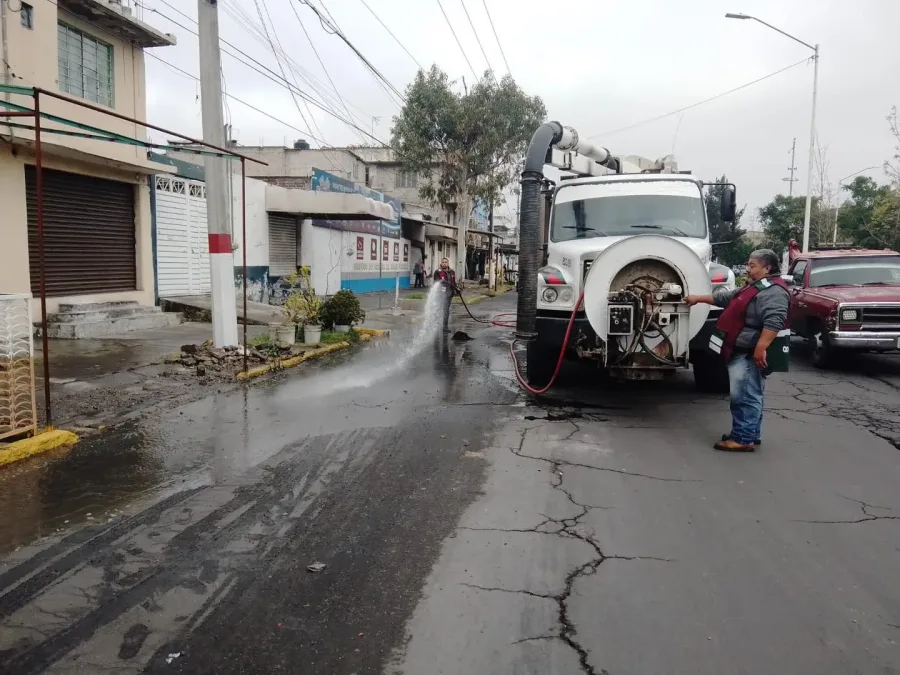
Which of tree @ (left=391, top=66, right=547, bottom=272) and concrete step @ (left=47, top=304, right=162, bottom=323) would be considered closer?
concrete step @ (left=47, top=304, right=162, bottom=323)

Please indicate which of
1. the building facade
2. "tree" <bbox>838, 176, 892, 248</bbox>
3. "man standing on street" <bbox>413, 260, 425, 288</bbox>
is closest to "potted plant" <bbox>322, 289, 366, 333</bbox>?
the building facade

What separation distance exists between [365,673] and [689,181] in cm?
782

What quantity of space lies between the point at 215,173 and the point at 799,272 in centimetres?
1033

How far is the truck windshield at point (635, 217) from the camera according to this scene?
8.40 metres

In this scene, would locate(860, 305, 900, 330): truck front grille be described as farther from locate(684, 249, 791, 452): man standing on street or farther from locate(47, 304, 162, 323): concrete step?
locate(47, 304, 162, 323): concrete step

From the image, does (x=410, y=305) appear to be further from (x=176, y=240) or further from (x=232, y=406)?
(x=232, y=406)

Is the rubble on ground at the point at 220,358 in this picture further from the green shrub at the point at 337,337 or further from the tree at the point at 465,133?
the tree at the point at 465,133

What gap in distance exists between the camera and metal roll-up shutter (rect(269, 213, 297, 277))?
805 inches

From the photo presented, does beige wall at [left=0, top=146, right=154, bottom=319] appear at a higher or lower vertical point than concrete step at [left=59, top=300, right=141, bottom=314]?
higher

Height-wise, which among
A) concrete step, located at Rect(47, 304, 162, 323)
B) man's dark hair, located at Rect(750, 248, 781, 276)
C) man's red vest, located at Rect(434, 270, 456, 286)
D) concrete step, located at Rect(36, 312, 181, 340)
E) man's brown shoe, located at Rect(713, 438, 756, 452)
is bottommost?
man's brown shoe, located at Rect(713, 438, 756, 452)

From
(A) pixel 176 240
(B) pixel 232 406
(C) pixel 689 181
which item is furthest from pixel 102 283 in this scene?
(C) pixel 689 181

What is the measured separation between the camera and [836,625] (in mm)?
3053

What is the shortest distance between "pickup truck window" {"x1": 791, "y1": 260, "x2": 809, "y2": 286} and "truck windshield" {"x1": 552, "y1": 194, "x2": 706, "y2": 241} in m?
4.61

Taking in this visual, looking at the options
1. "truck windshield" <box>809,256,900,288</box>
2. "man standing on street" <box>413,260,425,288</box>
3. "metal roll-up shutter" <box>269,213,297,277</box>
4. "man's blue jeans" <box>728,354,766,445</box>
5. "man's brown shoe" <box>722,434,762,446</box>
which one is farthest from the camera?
"man standing on street" <box>413,260,425,288</box>
